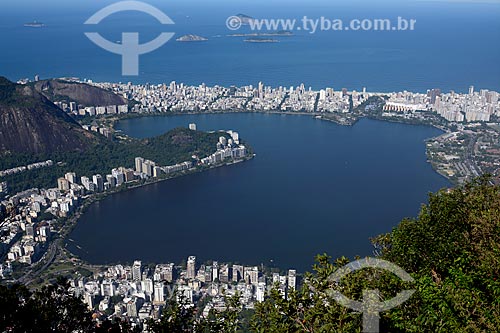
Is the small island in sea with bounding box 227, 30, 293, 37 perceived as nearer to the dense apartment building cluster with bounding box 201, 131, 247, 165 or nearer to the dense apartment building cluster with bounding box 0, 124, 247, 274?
the dense apartment building cluster with bounding box 0, 124, 247, 274

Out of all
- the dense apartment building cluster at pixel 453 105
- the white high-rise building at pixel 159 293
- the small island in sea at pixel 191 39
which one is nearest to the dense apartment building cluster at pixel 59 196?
the white high-rise building at pixel 159 293

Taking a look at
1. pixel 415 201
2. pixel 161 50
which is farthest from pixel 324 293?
pixel 161 50

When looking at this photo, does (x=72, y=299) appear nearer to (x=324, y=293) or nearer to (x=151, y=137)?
(x=324, y=293)

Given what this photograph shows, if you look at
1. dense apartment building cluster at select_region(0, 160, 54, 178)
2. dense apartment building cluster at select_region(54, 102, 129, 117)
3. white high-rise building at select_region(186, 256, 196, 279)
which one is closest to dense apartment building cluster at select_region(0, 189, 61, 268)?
dense apartment building cluster at select_region(0, 160, 54, 178)

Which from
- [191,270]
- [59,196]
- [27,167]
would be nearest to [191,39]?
[27,167]

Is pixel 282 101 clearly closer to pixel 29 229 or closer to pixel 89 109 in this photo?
pixel 89 109

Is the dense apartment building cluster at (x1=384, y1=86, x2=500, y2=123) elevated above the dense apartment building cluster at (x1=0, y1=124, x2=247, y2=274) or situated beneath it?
elevated above
